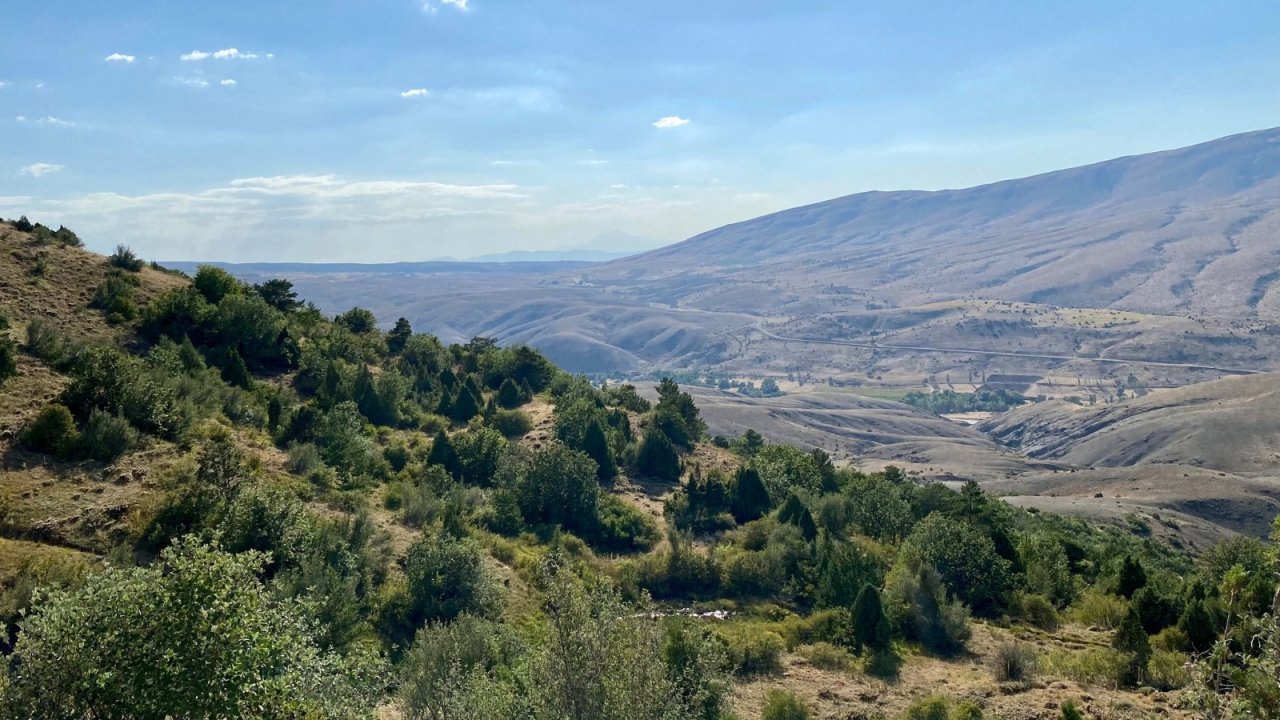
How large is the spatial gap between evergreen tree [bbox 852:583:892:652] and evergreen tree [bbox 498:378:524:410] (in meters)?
29.3

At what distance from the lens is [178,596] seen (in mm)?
10641

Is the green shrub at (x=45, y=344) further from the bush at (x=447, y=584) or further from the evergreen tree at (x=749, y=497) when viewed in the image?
the evergreen tree at (x=749, y=497)

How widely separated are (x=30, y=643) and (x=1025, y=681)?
20.5 m

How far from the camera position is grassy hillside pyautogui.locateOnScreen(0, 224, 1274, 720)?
36.4 feet

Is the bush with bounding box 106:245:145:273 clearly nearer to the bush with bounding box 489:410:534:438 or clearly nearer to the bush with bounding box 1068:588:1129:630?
the bush with bounding box 489:410:534:438

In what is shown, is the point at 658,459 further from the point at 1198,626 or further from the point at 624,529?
the point at 1198,626

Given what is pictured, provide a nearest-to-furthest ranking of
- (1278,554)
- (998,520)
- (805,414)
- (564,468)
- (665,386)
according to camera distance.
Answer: (1278,554) → (564,468) → (998,520) → (665,386) → (805,414)

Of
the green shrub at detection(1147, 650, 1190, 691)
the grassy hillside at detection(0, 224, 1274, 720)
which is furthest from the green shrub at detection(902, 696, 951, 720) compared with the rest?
the green shrub at detection(1147, 650, 1190, 691)

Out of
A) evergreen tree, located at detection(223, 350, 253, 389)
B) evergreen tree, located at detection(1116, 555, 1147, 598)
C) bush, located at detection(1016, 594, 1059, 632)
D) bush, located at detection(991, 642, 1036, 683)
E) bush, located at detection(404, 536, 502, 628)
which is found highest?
evergreen tree, located at detection(223, 350, 253, 389)

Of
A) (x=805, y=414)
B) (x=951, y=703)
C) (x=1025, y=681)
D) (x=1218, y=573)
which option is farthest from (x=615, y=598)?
(x=805, y=414)

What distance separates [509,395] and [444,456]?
1300 centimetres

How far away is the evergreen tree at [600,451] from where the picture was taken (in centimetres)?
4059

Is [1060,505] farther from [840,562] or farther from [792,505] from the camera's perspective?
[840,562]

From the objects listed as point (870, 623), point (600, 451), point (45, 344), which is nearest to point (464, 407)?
point (600, 451)
